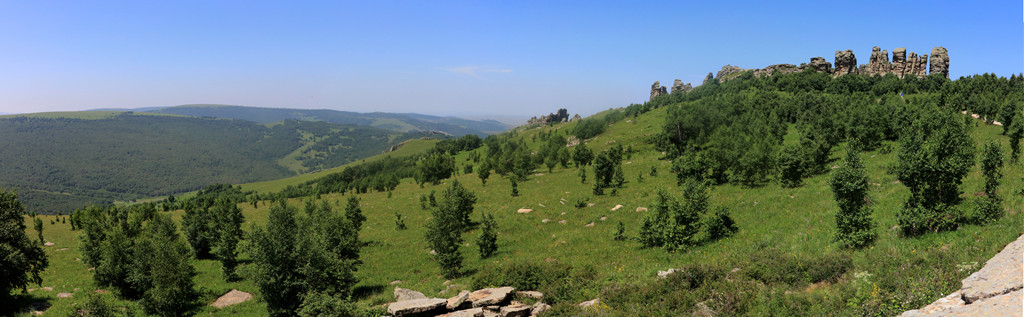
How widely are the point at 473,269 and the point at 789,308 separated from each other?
69.6ft

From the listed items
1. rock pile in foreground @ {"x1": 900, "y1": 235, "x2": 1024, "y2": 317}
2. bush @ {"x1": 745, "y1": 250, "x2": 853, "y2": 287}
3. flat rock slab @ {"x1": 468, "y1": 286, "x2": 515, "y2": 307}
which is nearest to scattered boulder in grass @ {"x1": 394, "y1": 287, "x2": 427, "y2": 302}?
flat rock slab @ {"x1": 468, "y1": 286, "x2": 515, "y2": 307}

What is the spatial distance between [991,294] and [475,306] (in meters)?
17.8

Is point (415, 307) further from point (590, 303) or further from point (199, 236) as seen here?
point (199, 236)

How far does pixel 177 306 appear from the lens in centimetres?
2523

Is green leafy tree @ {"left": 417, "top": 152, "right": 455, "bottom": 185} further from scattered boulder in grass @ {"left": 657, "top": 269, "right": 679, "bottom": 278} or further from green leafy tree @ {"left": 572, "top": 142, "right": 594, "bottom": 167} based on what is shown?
scattered boulder in grass @ {"left": 657, "top": 269, "right": 679, "bottom": 278}

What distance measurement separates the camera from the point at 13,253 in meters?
24.0

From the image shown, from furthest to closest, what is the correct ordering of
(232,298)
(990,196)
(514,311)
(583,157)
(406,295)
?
(583,157)
(232,298)
(406,295)
(514,311)
(990,196)

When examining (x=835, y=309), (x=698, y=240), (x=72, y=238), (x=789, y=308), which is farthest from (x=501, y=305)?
(x=72, y=238)

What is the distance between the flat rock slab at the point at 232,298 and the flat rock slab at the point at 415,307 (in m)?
16.4

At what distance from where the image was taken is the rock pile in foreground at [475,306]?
18844 mm

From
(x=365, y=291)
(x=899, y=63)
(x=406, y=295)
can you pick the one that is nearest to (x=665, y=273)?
(x=406, y=295)

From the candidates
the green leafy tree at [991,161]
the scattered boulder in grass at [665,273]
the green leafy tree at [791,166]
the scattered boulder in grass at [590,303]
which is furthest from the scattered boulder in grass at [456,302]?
the green leafy tree at [791,166]

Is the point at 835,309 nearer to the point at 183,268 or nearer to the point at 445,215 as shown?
the point at 445,215

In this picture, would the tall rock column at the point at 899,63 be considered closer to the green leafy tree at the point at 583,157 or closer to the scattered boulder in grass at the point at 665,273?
the green leafy tree at the point at 583,157
